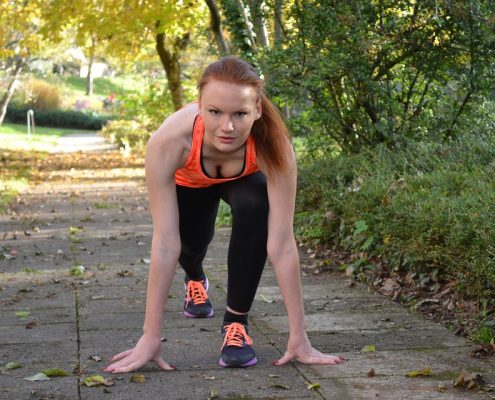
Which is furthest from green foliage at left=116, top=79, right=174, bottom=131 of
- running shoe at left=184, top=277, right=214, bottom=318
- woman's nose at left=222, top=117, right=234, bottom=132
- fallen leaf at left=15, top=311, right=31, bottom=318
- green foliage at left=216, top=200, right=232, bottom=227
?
woman's nose at left=222, top=117, right=234, bottom=132

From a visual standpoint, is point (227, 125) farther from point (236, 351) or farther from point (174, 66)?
point (174, 66)

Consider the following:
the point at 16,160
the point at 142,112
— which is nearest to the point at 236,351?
the point at 142,112

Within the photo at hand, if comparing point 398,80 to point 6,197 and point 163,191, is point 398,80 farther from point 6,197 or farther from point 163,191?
point 6,197

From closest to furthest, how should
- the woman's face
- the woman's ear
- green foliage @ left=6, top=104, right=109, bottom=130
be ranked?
the woman's face, the woman's ear, green foliage @ left=6, top=104, right=109, bottom=130

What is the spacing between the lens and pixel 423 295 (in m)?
5.88

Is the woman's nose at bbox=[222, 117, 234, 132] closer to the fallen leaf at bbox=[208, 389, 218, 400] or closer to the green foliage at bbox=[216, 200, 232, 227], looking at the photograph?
the fallen leaf at bbox=[208, 389, 218, 400]

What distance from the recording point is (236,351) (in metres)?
4.28

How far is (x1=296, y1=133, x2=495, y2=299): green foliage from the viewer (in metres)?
5.39

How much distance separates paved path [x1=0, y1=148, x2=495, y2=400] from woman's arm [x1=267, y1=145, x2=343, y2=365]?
0.30 feet

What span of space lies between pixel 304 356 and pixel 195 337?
830 mm

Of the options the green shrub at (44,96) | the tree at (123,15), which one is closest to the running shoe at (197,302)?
the tree at (123,15)

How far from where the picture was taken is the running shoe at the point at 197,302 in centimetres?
546

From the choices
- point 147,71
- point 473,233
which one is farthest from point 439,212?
point 147,71

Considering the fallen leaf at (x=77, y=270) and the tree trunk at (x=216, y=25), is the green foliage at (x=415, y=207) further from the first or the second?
the tree trunk at (x=216, y=25)
